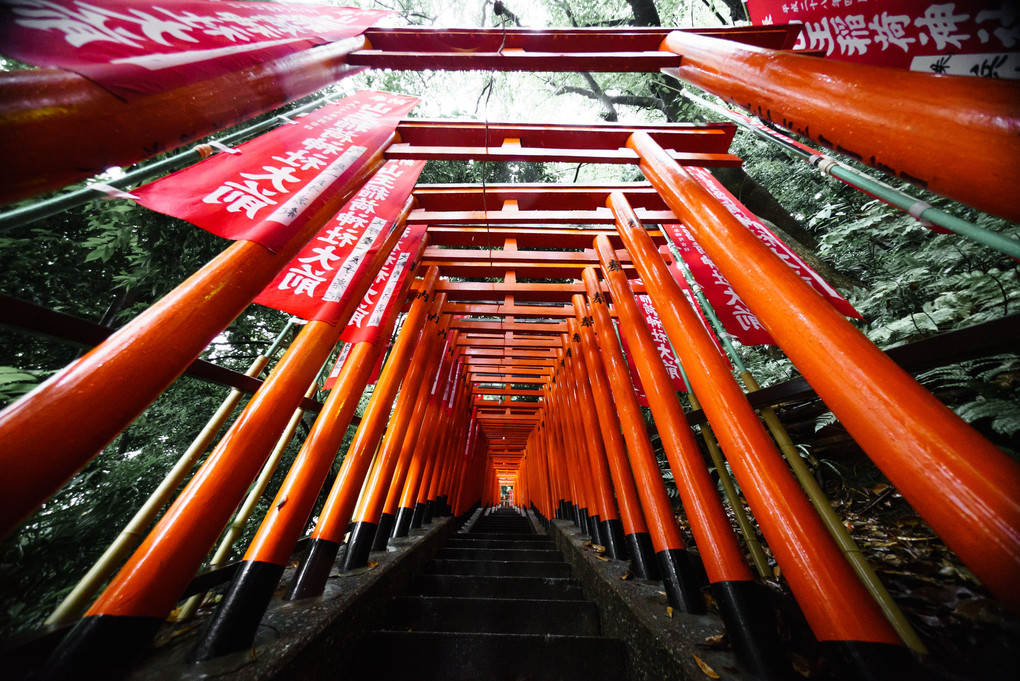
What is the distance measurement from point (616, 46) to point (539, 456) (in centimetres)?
868

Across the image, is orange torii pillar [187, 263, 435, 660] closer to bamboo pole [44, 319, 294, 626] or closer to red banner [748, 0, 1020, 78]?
bamboo pole [44, 319, 294, 626]

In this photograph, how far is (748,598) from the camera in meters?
1.67

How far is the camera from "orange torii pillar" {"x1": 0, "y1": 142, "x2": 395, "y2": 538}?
3.16ft

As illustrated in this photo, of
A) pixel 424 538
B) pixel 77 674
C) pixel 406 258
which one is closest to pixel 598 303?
pixel 406 258

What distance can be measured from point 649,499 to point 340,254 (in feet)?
9.74

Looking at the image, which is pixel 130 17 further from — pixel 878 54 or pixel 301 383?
pixel 878 54

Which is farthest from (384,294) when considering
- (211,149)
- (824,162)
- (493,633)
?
(824,162)

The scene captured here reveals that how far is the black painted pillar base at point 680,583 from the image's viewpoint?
201cm

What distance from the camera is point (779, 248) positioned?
7.79 ft

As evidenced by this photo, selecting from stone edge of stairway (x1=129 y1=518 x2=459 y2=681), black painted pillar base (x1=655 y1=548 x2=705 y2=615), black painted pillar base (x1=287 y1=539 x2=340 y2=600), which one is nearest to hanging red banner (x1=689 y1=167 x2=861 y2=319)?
black painted pillar base (x1=655 y1=548 x2=705 y2=615)

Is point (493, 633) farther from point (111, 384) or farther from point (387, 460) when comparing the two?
point (111, 384)

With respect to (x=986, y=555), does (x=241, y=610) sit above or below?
below

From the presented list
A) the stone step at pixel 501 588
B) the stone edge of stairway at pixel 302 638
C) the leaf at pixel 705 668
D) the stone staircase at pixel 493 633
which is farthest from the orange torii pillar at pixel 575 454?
the leaf at pixel 705 668

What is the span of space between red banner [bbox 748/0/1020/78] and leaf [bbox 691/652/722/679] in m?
2.23
